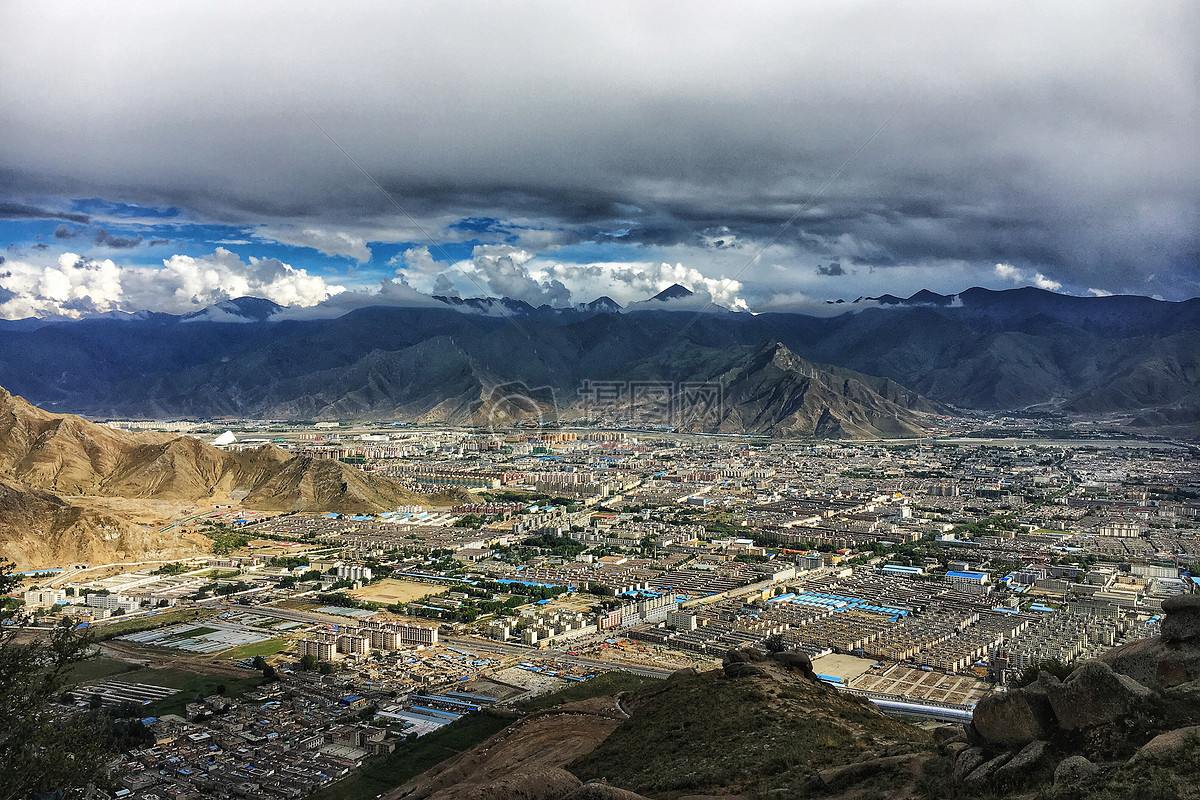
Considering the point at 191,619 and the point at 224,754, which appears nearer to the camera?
the point at 224,754

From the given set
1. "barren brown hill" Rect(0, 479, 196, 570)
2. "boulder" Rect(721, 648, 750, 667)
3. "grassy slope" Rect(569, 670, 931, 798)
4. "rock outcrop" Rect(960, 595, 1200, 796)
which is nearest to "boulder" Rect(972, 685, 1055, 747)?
"rock outcrop" Rect(960, 595, 1200, 796)

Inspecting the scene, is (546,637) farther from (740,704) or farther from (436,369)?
(436,369)

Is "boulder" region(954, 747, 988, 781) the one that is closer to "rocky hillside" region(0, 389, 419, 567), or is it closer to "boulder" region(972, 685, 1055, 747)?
"boulder" region(972, 685, 1055, 747)

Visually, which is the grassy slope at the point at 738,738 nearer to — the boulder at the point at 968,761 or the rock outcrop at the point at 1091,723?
the boulder at the point at 968,761

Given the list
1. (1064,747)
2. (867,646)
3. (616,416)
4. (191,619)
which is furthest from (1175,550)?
Answer: (616,416)

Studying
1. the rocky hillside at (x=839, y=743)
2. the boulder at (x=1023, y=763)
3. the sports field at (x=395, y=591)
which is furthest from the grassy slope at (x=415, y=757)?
the sports field at (x=395, y=591)

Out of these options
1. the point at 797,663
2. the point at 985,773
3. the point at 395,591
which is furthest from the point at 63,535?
the point at 985,773

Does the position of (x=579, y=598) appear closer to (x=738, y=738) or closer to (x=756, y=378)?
(x=738, y=738)
